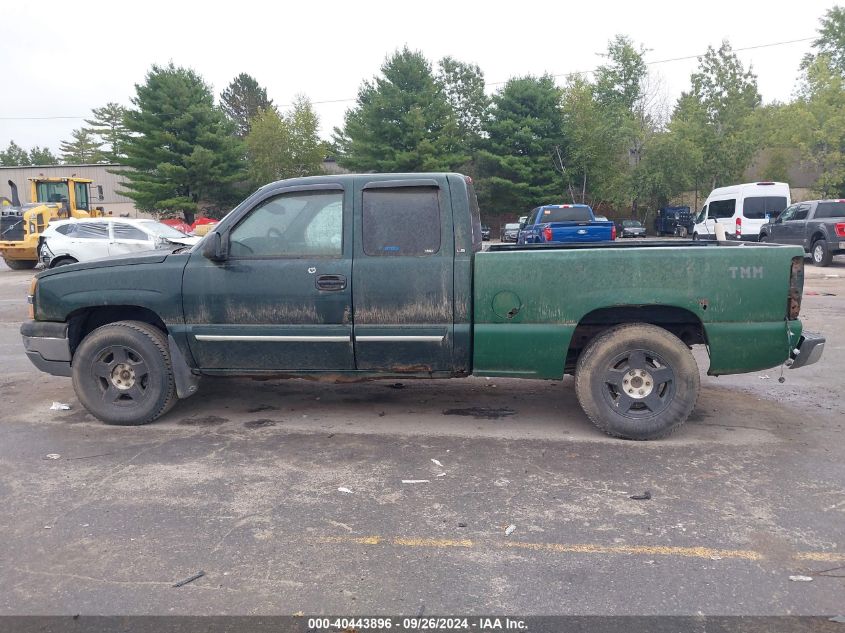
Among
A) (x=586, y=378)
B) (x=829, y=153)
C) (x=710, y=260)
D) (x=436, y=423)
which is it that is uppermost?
(x=829, y=153)

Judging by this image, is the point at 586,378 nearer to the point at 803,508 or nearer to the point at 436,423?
the point at 436,423

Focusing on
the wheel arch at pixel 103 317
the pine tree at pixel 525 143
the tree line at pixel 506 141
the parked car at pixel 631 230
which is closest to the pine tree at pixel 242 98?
the tree line at pixel 506 141

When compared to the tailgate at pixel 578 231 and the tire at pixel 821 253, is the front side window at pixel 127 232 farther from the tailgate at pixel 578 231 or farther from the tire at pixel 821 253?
the tire at pixel 821 253

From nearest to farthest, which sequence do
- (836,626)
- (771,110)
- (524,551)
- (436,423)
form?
(836,626)
(524,551)
(436,423)
(771,110)

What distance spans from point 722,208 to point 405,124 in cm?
2213

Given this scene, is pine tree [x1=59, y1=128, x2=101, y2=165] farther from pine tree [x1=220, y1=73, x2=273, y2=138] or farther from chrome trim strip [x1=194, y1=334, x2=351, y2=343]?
chrome trim strip [x1=194, y1=334, x2=351, y2=343]

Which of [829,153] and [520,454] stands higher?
[829,153]

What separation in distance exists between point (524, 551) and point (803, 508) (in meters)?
1.73

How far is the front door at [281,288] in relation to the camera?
17.2ft

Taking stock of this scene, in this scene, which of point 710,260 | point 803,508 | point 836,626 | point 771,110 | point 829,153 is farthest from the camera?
point 771,110

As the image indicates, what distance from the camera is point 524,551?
3527 mm

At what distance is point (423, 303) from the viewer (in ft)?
16.9

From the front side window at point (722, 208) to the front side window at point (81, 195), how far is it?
23226 millimetres

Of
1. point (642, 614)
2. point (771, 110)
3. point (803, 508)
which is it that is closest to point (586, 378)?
point (803, 508)
